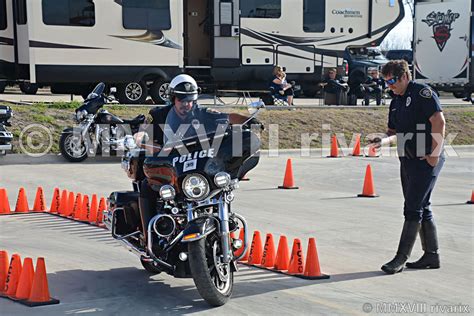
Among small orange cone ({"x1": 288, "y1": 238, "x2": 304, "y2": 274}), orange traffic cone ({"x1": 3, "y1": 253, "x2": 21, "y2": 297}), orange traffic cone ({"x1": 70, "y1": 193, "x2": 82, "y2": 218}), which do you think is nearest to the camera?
orange traffic cone ({"x1": 3, "y1": 253, "x2": 21, "y2": 297})

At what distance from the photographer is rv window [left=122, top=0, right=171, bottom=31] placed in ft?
71.6

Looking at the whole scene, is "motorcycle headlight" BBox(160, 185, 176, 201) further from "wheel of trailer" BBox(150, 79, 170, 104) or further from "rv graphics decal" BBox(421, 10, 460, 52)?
"rv graphics decal" BBox(421, 10, 460, 52)

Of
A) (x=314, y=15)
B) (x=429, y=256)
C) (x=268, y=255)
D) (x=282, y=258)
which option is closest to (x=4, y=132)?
(x=268, y=255)

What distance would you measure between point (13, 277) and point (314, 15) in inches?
813

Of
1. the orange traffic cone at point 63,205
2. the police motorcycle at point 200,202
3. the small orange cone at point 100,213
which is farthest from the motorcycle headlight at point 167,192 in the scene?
the orange traffic cone at point 63,205

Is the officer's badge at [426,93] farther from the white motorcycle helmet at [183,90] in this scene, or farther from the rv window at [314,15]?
the rv window at [314,15]

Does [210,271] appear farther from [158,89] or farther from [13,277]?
[158,89]

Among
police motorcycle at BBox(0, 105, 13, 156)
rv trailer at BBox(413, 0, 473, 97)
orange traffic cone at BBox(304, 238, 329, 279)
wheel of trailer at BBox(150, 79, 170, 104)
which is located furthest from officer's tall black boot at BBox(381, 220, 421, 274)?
rv trailer at BBox(413, 0, 473, 97)

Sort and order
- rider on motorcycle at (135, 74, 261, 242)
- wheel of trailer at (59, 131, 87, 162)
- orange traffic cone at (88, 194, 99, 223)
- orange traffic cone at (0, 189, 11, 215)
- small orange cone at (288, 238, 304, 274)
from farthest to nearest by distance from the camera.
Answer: wheel of trailer at (59, 131, 87, 162) → orange traffic cone at (0, 189, 11, 215) → orange traffic cone at (88, 194, 99, 223) → small orange cone at (288, 238, 304, 274) → rider on motorcycle at (135, 74, 261, 242)

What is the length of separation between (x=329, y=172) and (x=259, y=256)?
7.60 m

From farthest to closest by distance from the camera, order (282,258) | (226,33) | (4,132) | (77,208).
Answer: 1. (226,33)
2. (4,132)
3. (77,208)
4. (282,258)

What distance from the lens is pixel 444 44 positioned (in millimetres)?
31328

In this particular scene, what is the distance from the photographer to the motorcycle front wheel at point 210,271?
20.2 feet

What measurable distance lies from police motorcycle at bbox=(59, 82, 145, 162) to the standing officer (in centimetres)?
834
